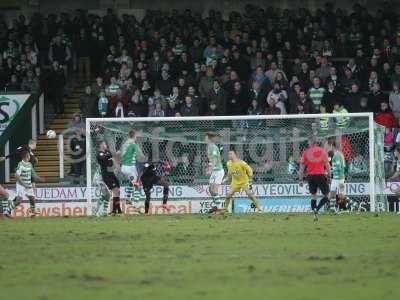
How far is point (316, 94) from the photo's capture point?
103ft

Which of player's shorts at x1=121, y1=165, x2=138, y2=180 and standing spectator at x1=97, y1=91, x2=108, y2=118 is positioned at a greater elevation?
standing spectator at x1=97, y1=91, x2=108, y2=118

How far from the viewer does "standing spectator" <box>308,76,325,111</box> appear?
3136 cm

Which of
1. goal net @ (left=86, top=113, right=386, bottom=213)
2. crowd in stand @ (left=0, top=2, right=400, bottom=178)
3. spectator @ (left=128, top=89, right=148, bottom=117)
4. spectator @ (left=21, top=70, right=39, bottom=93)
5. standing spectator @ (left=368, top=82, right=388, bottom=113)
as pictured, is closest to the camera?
goal net @ (left=86, top=113, right=386, bottom=213)

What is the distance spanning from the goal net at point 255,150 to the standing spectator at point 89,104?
8.78 ft

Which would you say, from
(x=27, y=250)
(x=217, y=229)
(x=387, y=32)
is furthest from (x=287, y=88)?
(x=27, y=250)

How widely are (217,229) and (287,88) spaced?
11.2 m

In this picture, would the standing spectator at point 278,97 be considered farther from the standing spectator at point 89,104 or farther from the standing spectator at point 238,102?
the standing spectator at point 89,104

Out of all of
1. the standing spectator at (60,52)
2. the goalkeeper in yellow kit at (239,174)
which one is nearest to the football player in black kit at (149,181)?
the goalkeeper in yellow kit at (239,174)

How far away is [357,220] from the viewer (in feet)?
77.8

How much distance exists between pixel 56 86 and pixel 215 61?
4998 mm

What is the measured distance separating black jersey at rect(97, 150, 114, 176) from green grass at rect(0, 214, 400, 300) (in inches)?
184

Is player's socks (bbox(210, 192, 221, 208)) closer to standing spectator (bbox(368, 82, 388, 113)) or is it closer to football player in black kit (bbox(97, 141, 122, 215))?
football player in black kit (bbox(97, 141, 122, 215))

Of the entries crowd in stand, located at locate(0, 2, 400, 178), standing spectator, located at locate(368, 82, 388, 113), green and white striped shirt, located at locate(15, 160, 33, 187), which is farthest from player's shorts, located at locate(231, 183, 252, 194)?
standing spectator, located at locate(368, 82, 388, 113)

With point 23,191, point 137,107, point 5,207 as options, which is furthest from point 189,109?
point 5,207
